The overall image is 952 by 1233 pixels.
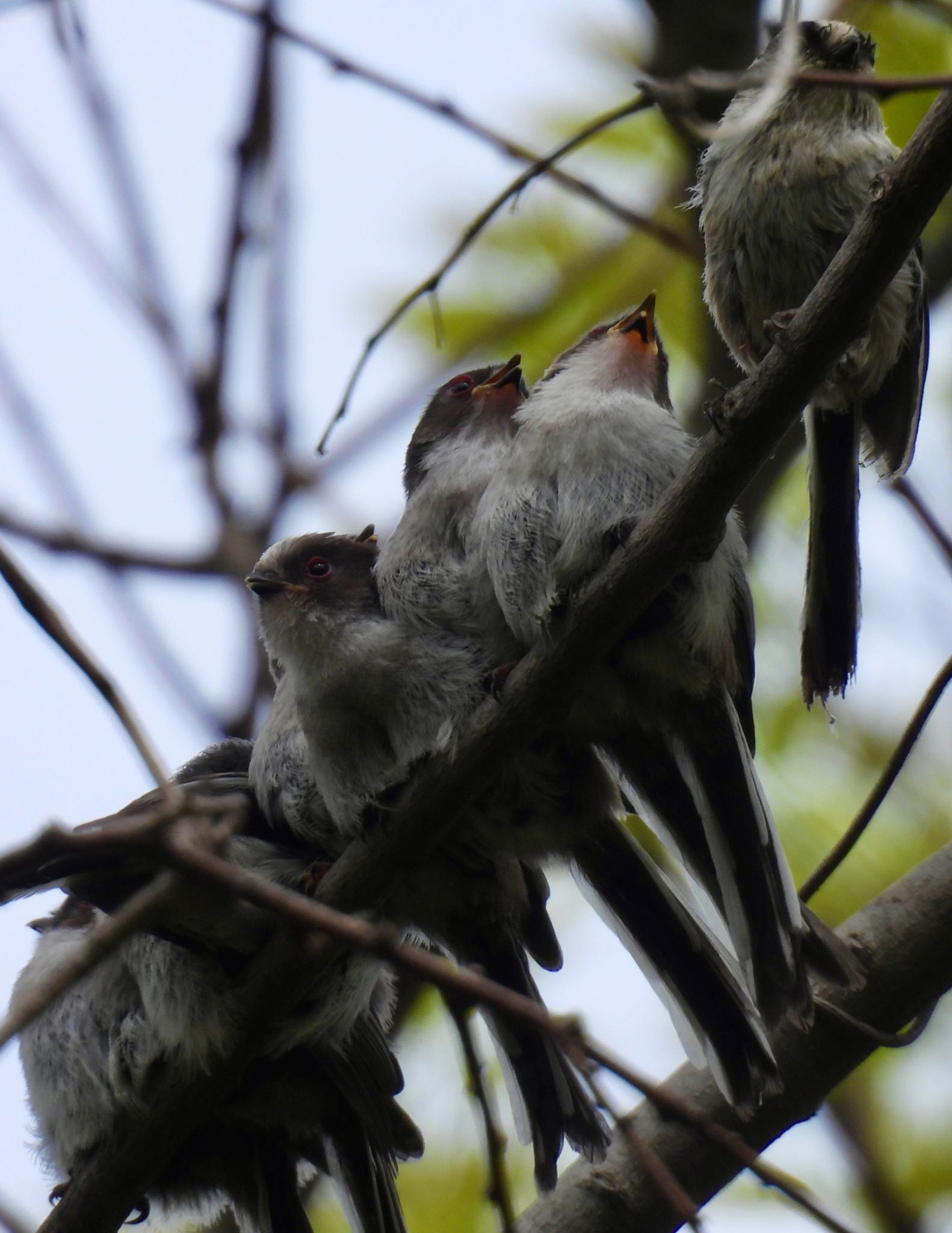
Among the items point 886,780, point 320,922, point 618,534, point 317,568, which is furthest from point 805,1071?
point 320,922

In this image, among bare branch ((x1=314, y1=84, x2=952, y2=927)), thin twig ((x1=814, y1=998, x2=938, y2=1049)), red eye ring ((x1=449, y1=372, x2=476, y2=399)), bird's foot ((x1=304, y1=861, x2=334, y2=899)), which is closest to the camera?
bare branch ((x1=314, y1=84, x2=952, y2=927))

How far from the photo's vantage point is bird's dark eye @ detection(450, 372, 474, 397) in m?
4.70

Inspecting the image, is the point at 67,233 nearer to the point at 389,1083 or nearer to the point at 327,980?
the point at 327,980

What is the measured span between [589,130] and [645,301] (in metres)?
1.07

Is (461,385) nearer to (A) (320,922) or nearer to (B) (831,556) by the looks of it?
(B) (831,556)

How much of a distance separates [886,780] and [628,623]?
32.4 inches

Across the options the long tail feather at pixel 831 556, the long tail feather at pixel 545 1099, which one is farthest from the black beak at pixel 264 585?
the long tail feather at pixel 831 556

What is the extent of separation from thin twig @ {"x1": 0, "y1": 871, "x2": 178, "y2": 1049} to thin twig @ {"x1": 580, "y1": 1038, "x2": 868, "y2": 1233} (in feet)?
1.77

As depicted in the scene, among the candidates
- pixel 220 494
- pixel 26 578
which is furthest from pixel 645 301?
pixel 26 578

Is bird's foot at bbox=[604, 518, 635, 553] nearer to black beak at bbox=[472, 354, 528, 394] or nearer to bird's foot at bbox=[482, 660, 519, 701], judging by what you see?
bird's foot at bbox=[482, 660, 519, 701]

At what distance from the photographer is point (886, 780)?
3.57m

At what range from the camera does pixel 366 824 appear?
3.49 metres

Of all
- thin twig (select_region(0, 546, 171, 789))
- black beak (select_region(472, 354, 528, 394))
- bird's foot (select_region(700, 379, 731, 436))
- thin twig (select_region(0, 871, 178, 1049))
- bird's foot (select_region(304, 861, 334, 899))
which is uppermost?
black beak (select_region(472, 354, 528, 394))

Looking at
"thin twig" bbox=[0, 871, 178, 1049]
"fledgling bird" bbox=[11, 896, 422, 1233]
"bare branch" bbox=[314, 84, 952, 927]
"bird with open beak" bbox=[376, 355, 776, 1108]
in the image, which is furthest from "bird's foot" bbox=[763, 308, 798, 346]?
"fledgling bird" bbox=[11, 896, 422, 1233]
